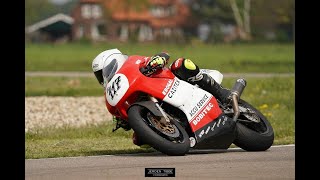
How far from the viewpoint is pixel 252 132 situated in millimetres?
12492

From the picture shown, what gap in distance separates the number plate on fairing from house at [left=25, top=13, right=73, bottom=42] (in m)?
6.19

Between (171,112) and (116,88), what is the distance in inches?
29.6

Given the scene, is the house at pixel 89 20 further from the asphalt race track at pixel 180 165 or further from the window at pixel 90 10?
the asphalt race track at pixel 180 165

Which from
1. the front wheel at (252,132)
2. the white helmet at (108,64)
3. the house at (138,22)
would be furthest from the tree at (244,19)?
the white helmet at (108,64)

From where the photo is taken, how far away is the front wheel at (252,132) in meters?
12.4

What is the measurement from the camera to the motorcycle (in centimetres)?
1158

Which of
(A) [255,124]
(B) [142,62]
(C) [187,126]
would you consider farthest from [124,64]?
(A) [255,124]

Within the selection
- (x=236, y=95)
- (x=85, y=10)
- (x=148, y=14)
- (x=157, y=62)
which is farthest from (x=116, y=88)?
(x=148, y=14)

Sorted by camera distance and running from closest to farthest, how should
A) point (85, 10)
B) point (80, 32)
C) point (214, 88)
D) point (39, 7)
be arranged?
1. point (214, 88)
2. point (39, 7)
3. point (85, 10)
4. point (80, 32)

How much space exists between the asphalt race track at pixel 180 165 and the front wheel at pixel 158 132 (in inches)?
4.7

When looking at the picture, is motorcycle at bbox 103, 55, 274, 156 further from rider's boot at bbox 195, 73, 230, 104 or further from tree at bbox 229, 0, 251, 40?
tree at bbox 229, 0, 251, 40

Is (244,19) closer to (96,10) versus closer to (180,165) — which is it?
(96,10)
